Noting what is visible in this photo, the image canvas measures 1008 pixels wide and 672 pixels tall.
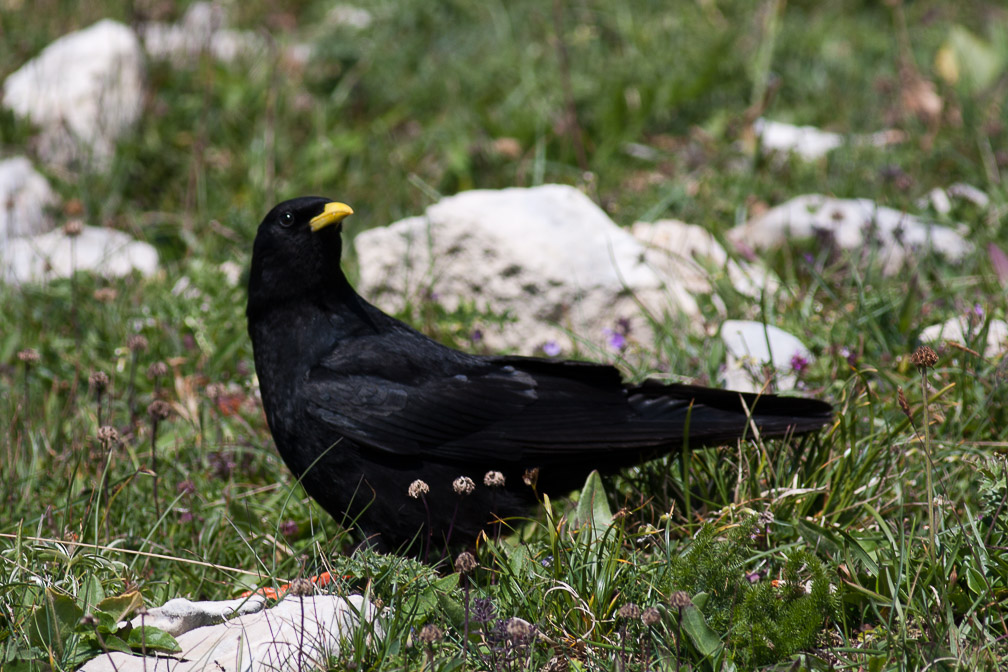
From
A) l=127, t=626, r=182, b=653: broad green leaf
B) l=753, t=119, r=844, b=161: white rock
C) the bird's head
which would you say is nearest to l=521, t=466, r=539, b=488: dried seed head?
the bird's head

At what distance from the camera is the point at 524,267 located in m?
5.14

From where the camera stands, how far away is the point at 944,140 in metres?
6.67

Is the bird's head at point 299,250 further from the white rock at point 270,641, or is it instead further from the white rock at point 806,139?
the white rock at point 806,139

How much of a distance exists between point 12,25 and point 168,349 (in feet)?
14.5

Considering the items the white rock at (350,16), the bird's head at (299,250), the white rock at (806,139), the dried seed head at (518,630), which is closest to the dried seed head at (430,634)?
the dried seed head at (518,630)

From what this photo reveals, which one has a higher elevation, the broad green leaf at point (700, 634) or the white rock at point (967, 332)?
the white rock at point (967, 332)

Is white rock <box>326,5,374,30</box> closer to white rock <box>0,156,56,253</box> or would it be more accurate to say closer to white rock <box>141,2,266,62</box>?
white rock <box>141,2,266,62</box>

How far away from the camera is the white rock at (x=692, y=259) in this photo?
5.19 metres

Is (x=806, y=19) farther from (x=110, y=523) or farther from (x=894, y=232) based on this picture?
(x=110, y=523)

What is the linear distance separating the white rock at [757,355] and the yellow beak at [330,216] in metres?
1.71

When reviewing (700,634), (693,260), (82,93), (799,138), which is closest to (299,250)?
(700,634)

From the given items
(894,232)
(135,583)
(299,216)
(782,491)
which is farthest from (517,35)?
(135,583)

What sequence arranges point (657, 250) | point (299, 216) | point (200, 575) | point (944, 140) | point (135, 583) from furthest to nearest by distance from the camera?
point (944, 140) < point (657, 250) < point (299, 216) < point (200, 575) < point (135, 583)

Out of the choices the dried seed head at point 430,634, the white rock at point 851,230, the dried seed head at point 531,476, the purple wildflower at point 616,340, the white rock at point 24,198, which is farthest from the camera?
the white rock at point 24,198
